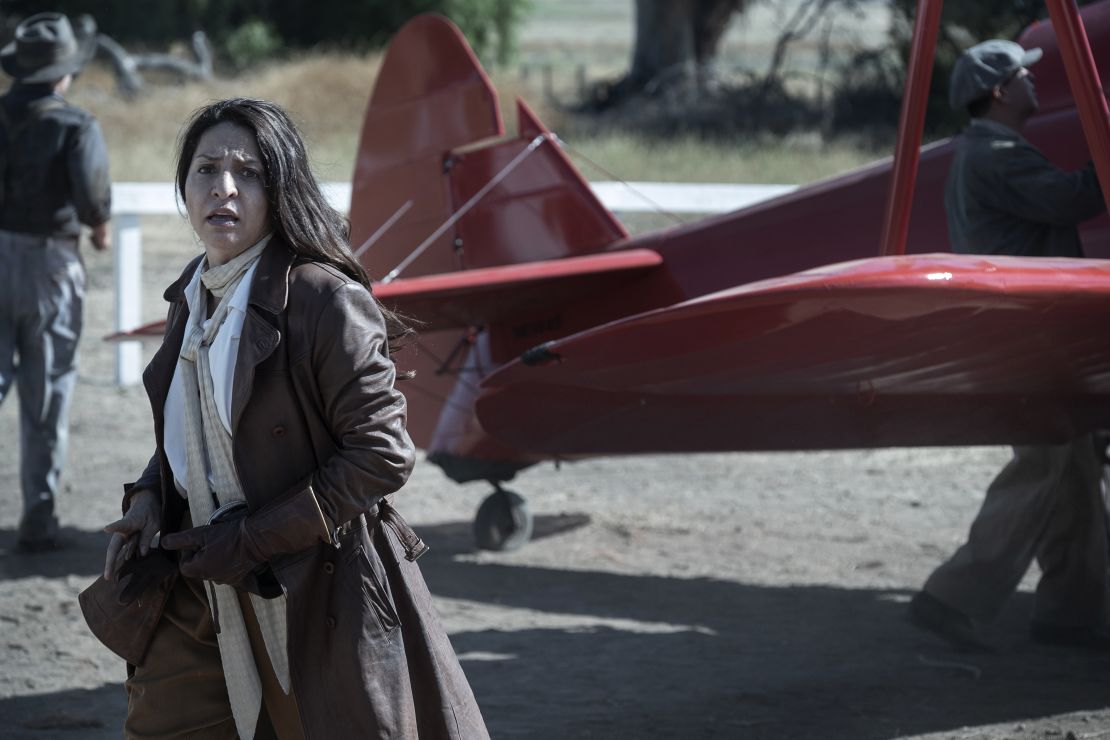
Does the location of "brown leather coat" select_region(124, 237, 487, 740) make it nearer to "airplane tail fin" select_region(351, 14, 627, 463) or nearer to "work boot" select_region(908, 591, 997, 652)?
"work boot" select_region(908, 591, 997, 652)

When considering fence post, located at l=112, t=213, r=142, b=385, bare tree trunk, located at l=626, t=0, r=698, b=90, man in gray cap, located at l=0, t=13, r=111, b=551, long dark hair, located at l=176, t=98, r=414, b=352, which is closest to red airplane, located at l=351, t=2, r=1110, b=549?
long dark hair, located at l=176, t=98, r=414, b=352

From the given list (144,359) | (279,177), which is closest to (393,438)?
(279,177)

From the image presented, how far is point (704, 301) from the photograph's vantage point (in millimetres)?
3877

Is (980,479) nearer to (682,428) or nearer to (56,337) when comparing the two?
→ (682,428)

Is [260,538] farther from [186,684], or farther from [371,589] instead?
[186,684]

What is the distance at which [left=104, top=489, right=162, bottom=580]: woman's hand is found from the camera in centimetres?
261

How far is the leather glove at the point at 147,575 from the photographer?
8.55ft

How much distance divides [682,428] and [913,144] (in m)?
1.42

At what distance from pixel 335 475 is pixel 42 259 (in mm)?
4315

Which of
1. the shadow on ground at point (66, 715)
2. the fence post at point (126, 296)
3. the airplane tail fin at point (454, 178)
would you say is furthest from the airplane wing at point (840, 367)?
the fence post at point (126, 296)

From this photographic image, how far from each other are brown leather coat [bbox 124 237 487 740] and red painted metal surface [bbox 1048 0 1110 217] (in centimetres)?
271

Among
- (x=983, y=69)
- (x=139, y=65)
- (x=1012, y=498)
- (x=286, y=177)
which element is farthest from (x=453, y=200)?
(x=139, y=65)

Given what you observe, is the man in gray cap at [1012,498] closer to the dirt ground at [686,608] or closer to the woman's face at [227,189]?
the dirt ground at [686,608]

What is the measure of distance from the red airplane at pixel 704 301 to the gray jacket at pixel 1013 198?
0.22 metres
